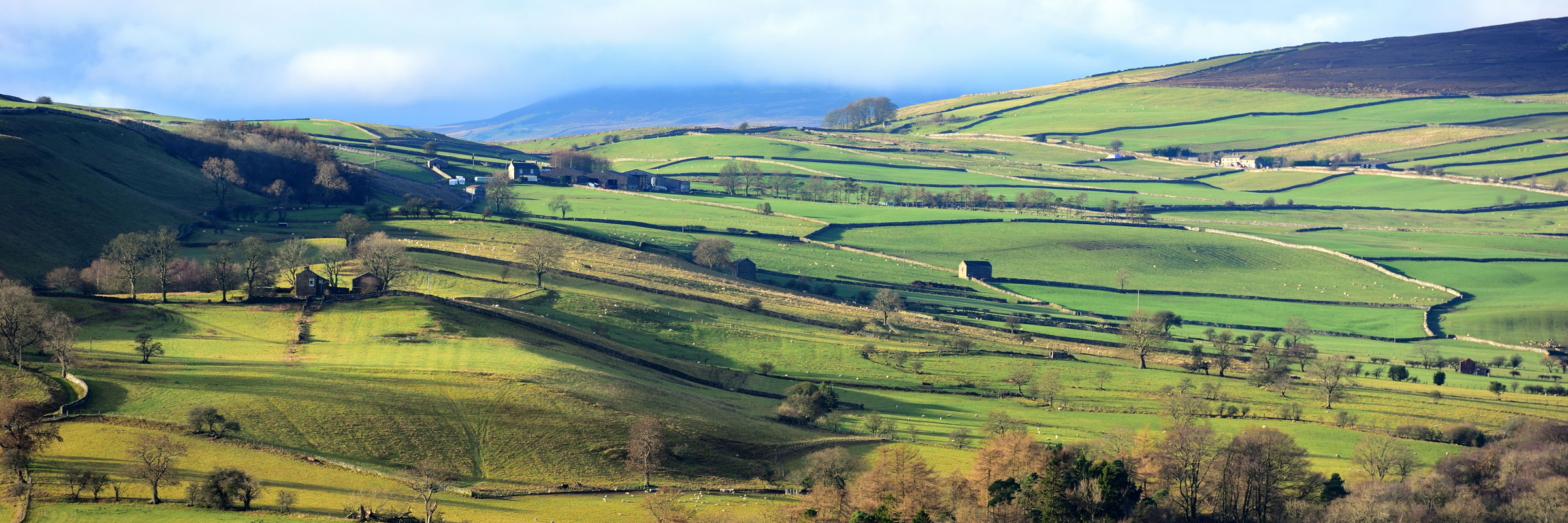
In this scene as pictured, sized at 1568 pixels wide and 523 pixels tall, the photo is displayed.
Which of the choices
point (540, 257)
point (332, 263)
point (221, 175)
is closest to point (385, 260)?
point (332, 263)

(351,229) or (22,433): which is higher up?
(351,229)

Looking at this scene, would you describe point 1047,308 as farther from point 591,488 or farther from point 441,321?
point 591,488

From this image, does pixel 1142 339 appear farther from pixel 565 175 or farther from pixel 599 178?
pixel 565 175

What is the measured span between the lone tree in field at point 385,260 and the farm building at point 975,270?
66.1 m

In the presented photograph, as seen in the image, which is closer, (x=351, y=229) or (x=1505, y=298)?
(x=351, y=229)

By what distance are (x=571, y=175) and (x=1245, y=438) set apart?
148 metres

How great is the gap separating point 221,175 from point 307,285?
58.3 metres

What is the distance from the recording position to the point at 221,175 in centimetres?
13100

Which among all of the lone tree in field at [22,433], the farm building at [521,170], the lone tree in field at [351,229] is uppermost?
the farm building at [521,170]

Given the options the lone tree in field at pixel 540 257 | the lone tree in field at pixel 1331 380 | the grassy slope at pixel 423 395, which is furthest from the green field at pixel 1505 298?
the lone tree in field at pixel 540 257

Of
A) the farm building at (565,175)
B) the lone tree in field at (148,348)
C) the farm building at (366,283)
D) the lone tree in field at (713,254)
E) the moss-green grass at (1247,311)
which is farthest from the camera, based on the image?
the farm building at (565,175)

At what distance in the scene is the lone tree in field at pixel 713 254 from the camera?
123m

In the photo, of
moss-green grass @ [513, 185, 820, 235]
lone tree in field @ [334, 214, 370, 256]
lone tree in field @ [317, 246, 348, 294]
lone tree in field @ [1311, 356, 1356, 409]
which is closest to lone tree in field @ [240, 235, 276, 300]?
lone tree in field @ [317, 246, 348, 294]

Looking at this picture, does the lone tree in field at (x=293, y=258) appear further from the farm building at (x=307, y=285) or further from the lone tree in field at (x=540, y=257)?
the lone tree in field at (x=540, y=257)
